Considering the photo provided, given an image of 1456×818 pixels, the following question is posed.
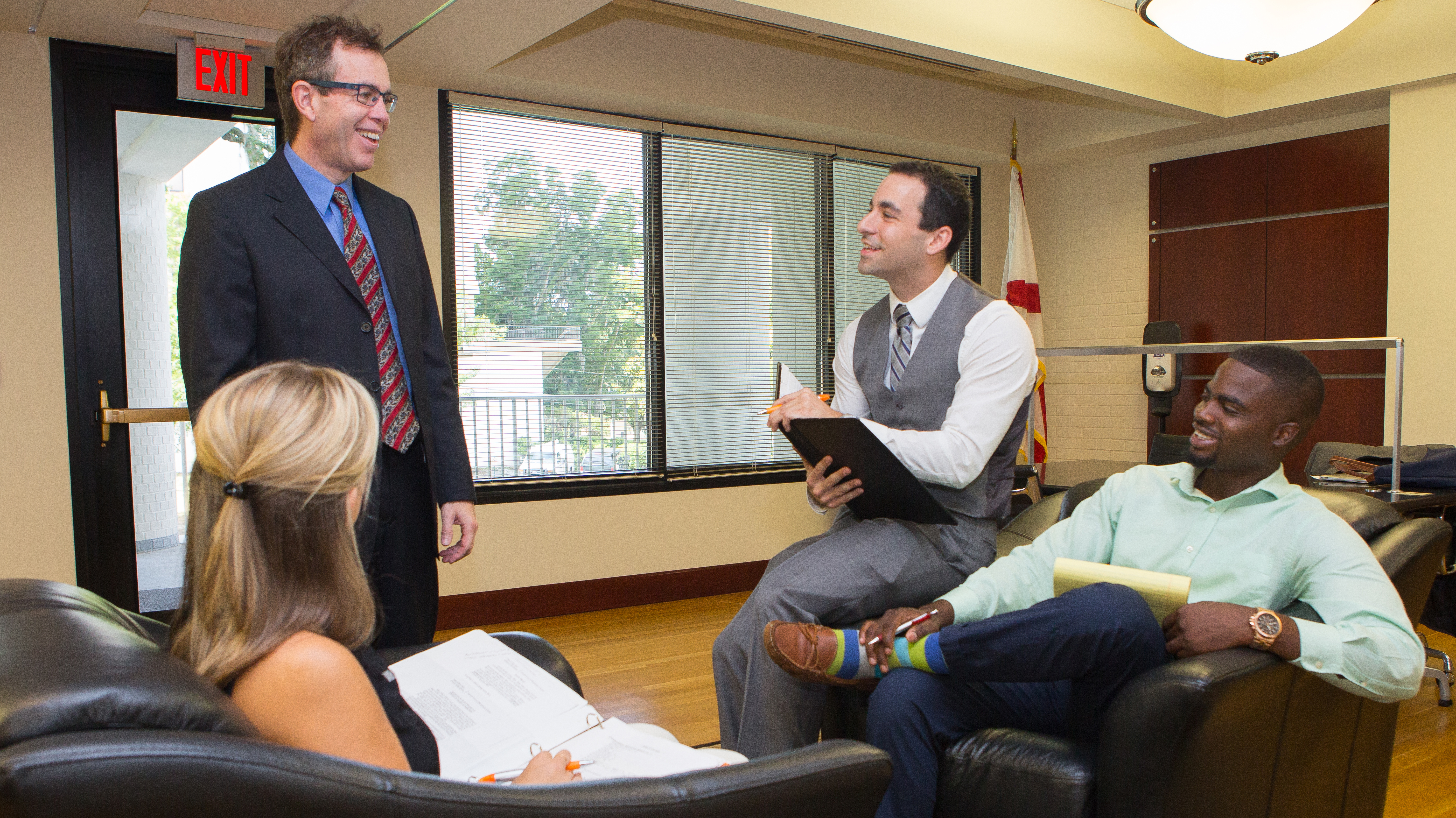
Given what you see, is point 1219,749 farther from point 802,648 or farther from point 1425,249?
point 1425,249

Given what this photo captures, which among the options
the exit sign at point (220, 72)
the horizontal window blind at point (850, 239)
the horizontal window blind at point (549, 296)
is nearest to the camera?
the exit sign at point (220, 72)

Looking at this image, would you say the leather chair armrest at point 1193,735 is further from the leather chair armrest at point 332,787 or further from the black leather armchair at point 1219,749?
the leather chair armrest at point 332,787

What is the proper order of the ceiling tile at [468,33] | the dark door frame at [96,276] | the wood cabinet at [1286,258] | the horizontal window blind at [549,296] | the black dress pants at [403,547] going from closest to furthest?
the black dress pants at [403,547] → the ceiling tile at [468,33] → the dark door frame at [96,276] → the horizontal window blind at [549,296] → the wood cabinet at [1286,258]

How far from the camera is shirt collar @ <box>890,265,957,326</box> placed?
2.15 m

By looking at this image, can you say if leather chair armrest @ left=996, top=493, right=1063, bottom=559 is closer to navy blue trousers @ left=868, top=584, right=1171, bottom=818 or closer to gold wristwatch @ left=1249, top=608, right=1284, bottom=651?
navy blue trousers @ left=868, top=584, right=1171, bottom=818

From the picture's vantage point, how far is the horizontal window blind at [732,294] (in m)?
4.70

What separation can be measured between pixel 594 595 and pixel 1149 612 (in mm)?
3197

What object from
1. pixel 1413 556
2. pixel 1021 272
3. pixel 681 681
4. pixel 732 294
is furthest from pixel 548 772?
pixel 1021 272

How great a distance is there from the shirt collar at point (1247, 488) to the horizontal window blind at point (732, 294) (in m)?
2.99

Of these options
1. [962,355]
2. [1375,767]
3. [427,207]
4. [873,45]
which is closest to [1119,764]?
[1375,767]

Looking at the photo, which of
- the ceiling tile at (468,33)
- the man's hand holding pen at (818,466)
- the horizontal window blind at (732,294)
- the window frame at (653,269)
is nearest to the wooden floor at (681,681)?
the window frame at (653,269)

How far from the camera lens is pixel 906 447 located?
76.8 inches

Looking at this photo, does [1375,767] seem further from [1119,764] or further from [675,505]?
[675,505]

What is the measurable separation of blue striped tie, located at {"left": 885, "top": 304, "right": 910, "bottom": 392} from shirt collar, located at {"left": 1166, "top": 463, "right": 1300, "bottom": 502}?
0.58 metres
